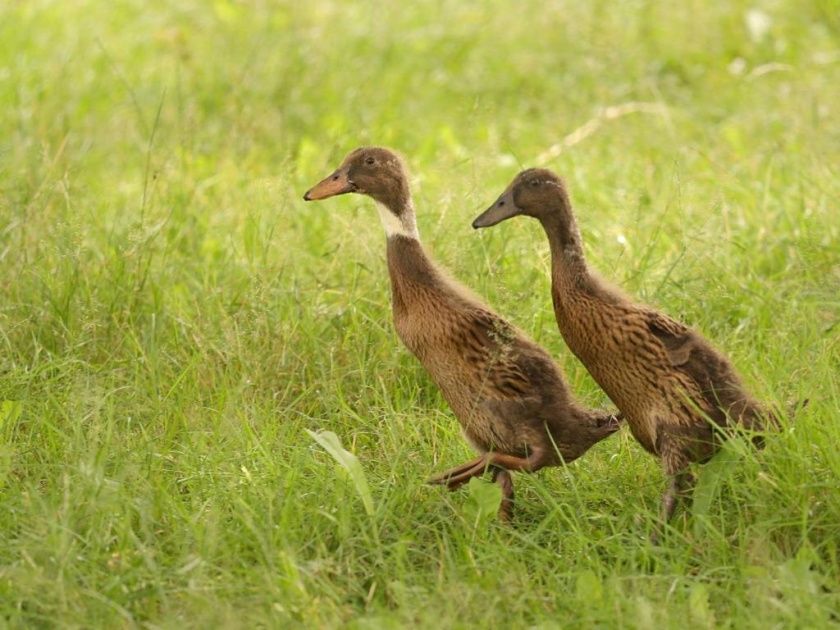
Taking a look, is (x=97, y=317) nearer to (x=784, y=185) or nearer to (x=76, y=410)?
(x=76, y=410)

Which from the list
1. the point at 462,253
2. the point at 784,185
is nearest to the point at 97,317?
the point at 462,253

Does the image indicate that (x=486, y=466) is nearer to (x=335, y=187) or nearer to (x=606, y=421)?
(x=606, y=421)

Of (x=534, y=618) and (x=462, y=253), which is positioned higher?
(x=462, y=253)

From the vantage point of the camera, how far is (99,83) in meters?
8.75

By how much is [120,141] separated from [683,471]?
459 cm

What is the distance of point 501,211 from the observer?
16.0 feet

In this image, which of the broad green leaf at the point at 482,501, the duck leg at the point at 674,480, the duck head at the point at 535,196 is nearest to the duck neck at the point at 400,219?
the duck head at the point at 535,196

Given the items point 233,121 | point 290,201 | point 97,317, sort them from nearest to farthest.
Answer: point 97,317 → point 290,201 → point 233,121

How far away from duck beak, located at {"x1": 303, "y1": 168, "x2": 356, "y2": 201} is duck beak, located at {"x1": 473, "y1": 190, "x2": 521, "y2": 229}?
0.48 m

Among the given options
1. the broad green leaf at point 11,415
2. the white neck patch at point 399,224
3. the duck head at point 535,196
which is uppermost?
the duck head at point 535,196

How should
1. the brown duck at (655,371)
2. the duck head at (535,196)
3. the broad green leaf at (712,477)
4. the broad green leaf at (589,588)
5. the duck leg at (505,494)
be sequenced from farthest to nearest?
the duck head at (535,196) < the duck leg at (505,494) < the brown duck at (655,371) < the broad green leaf at (712,477) < the broad green leaf at (589,588)

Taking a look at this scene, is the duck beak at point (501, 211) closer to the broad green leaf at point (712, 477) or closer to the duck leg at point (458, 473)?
the duck leg at point (458, 473)

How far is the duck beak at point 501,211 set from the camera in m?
4.86

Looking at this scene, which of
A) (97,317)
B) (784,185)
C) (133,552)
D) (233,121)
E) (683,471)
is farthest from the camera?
(233,121)
